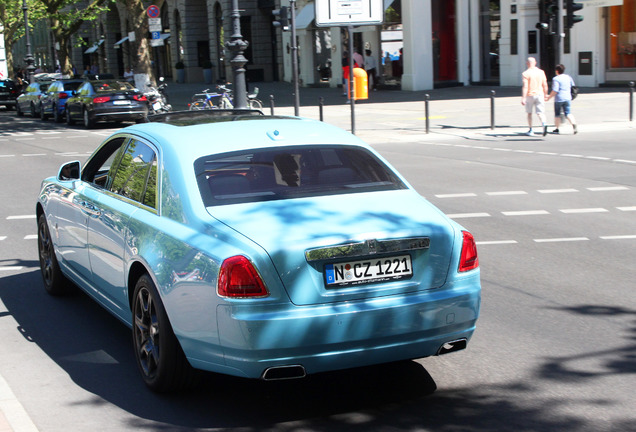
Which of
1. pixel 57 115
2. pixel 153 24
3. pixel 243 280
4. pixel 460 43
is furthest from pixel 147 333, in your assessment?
pixel 460 43

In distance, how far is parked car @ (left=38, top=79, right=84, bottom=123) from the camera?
33.0 m

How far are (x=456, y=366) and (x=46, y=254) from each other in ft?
12.7

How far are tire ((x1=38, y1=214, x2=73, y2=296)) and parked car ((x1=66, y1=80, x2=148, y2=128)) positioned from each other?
68.7ft

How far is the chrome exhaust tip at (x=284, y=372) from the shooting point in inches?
181

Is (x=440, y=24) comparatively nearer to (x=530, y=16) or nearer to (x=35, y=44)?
(x=530, y=16)

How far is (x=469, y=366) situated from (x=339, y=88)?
3922 centimetres

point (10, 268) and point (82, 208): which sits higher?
point (82, 208)

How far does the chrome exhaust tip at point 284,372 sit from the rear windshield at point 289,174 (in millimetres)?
1027

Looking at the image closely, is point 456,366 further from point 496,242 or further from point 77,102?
Answer: point 77,102

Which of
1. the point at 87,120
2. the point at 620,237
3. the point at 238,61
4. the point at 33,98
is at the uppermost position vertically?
the point at 238,61

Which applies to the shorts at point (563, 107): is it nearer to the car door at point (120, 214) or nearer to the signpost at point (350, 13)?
the signpost at point (350, 13)

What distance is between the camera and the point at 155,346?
5.18m

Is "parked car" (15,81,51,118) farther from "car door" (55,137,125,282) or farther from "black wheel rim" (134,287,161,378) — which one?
"black wheel rim" (134,287,161,378)

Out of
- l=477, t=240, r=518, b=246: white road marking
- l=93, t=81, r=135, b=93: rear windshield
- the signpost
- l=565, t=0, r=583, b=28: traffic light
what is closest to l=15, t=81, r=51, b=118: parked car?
l=93, t=81, r=135, b=93: rear windshield
